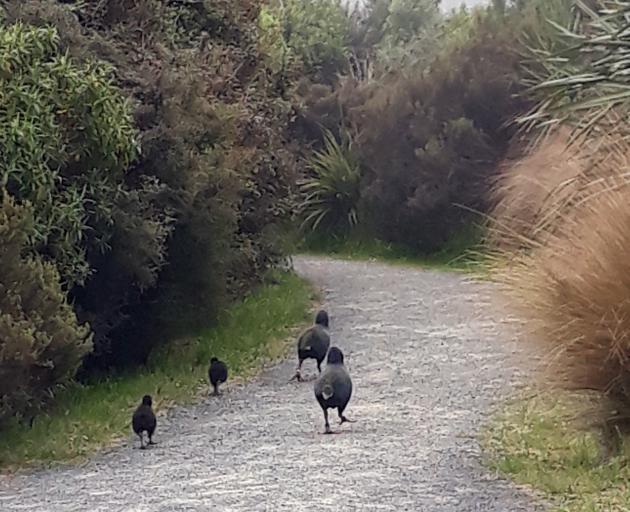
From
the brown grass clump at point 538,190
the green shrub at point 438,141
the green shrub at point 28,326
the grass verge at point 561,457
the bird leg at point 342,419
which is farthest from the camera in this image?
the green shrub at point 438,141

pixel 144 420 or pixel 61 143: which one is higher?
pixel 61 143

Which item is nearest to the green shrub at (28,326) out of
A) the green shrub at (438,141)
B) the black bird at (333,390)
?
the black bird at (333,390)

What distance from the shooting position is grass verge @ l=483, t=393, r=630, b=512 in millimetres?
7547

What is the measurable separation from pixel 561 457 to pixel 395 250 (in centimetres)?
1821

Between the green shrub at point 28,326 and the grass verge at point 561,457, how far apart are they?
360 centimetres

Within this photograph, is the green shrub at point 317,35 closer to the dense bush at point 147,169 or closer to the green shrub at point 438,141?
the green shrub at point 438,141

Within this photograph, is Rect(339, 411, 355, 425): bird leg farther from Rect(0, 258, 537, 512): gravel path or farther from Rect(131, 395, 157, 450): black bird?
Rect(131, 395, 157, 450): black bird

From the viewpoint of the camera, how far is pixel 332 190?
28.1 meters

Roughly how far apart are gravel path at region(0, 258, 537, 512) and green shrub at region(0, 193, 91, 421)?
3.09ft

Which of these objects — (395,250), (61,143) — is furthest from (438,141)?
(61,143)

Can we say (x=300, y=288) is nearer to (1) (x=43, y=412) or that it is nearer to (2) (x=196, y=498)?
(1) (x=43, y=412)

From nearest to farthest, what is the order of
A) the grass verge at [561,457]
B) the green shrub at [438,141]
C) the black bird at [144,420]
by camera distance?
the grass verge at [561,457]
the black bird at [144,420]
the green shrub at [438,141]

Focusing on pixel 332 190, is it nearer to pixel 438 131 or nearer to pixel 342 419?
pixel 438 131

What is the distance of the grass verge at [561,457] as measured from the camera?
755 centimetres
